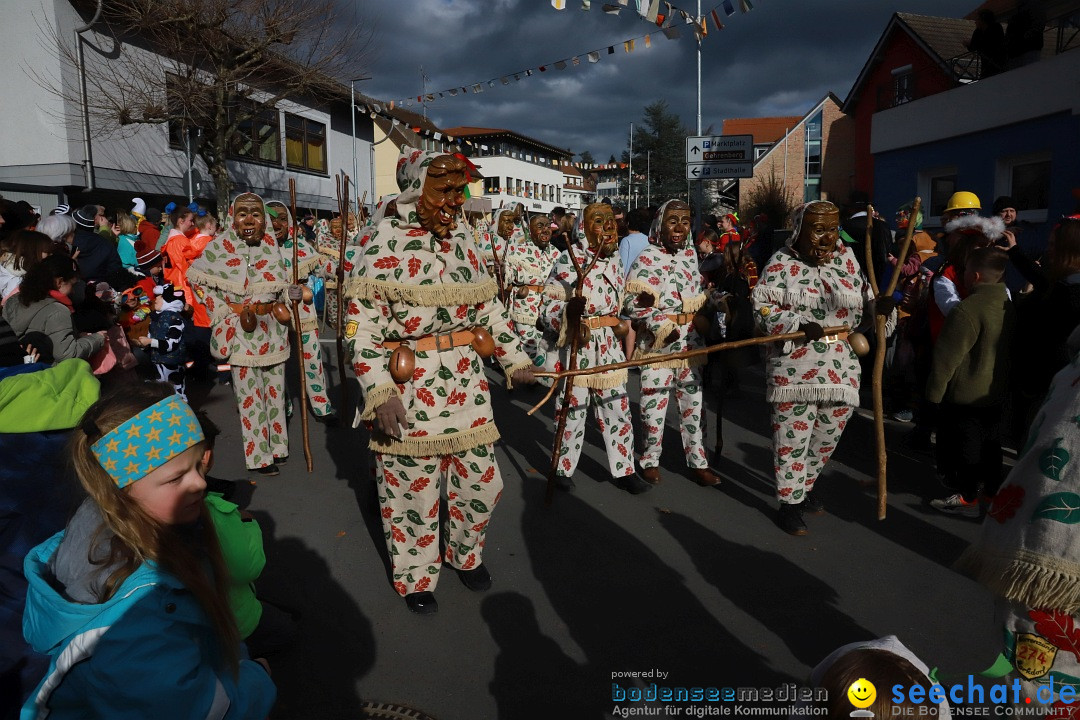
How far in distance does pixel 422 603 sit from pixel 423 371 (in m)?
1.12

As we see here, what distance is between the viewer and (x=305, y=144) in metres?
24.0

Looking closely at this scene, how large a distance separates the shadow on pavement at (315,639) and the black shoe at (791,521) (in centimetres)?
248

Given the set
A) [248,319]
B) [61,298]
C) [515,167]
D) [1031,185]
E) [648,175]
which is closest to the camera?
[61,298]

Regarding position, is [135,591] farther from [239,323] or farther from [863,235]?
[863,235]

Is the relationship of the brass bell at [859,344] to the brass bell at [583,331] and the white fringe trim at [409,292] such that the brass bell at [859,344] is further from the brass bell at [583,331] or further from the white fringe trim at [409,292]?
the white fringe trim at [409,292]

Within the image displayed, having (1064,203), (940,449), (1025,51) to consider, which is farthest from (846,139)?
(940,449)

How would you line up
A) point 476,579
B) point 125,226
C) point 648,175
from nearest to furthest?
point 476,579, point 125,226, point 648,175

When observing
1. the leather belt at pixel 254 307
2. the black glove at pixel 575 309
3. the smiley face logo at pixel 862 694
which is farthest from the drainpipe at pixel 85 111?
the smiley face logo at pixel 862 694

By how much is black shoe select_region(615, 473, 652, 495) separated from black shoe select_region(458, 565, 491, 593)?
5.27 ft

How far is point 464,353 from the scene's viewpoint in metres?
3.40

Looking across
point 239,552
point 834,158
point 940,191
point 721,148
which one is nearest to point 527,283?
point 721,148

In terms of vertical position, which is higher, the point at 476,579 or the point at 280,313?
the point at 280,313

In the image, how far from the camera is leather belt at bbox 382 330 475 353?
3303 millimetres

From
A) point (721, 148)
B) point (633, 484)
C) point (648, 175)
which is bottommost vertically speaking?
point (633, 484)
